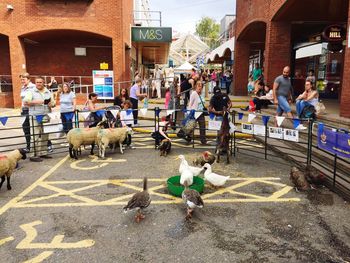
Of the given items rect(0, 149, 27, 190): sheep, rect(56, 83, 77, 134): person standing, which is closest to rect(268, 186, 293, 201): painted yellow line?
rect(0, 149, 27, 190): sheep

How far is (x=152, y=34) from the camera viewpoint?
787 inches

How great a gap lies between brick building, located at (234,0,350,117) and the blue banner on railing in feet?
10.4

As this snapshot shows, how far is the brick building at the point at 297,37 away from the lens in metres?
12.7

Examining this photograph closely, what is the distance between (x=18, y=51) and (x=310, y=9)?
15.0 metres

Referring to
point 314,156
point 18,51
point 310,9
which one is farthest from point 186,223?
point 18,51

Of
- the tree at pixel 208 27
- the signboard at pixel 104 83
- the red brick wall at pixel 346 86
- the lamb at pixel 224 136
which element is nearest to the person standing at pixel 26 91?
the lamb at pixel 224 136

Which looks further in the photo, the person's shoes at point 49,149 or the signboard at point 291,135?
the person's shoes at point 49,149

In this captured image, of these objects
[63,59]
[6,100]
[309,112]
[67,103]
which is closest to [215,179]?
[309,112]

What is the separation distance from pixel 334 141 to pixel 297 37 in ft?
50.2

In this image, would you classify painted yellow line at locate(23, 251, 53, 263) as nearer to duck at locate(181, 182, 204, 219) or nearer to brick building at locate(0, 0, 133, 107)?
duck at locate(181, 182, 204, 219)

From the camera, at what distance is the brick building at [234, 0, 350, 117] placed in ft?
41.8

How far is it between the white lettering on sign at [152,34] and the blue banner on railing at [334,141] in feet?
48.8

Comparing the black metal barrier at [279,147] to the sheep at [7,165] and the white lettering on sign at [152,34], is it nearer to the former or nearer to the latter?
the sheep at [7,165]

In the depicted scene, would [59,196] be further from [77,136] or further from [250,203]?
[250,203]
